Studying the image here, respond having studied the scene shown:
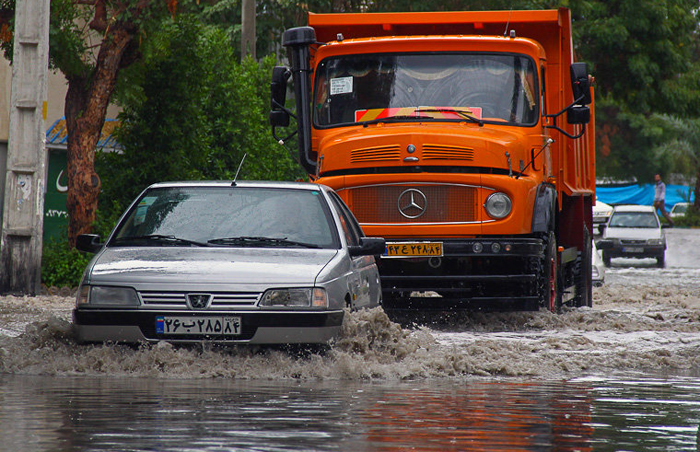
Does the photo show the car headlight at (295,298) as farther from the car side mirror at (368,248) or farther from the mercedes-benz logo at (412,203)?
the mercedes-benz logo at (412,203)

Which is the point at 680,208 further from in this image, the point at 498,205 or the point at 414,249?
the point at 414,249

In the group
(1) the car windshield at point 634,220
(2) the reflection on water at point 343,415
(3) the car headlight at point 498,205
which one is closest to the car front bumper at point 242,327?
(2) the reflection on water at point 343,415

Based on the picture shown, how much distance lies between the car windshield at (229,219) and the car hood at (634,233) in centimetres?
3225

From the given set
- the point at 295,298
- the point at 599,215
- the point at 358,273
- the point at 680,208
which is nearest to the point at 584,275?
the point at 599,215

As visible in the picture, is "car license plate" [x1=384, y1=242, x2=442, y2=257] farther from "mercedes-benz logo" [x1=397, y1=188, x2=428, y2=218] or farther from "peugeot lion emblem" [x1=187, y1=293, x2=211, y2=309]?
"peugeot lion emblem" [x1=187, y1=293, x2=211, y2=309]

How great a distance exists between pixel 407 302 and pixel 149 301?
18.5 feet

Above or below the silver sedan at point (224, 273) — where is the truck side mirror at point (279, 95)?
above

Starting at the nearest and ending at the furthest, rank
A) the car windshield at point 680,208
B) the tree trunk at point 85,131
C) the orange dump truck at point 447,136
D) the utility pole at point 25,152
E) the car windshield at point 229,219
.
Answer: the car windshield at point 229,219
the orange dump truck at point 447,136
the utility pole at point 25,152
the tree trunk at point 85,131
the car windshield at point 680,208

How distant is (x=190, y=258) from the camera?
31.5ft

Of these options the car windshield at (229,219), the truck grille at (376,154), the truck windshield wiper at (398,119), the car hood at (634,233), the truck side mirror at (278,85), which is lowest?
the car hood at (634,233)

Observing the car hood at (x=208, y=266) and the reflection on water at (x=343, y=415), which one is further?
the car hood at (x=208, y=266)

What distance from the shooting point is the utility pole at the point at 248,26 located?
2716 centimetres

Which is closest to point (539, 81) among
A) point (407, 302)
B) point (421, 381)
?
point (407, 302)

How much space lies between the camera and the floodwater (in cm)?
651
